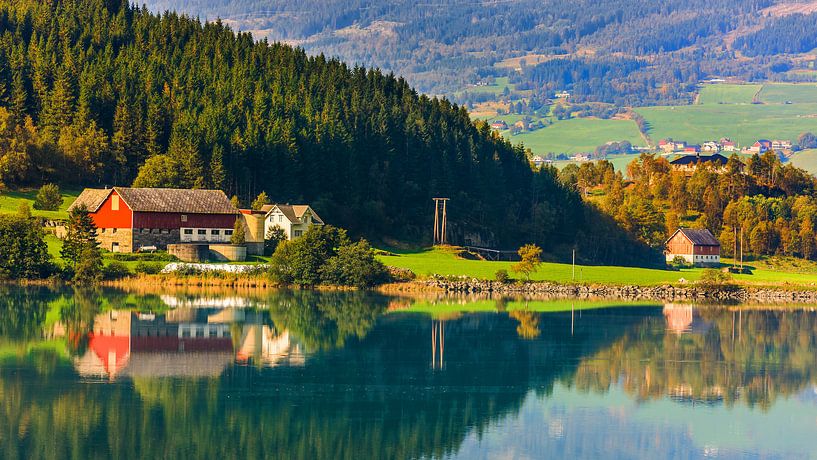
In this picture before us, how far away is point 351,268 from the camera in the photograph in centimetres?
8675

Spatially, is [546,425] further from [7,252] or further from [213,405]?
[7,252]

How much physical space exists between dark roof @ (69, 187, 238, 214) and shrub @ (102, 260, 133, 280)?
962 centimetres

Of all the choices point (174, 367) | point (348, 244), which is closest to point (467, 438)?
point (174, 367)

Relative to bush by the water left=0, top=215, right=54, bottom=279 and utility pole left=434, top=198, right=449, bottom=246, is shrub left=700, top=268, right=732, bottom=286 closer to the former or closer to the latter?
utility pole left=434, top=198, right=449, bottom=246

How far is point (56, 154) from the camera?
11012 cm

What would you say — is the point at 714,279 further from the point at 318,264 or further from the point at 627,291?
the point at 318,264

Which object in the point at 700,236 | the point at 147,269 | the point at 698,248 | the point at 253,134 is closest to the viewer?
the point at 147,269

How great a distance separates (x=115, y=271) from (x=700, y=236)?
75.4 metres

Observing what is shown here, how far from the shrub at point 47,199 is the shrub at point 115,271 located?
748 inches

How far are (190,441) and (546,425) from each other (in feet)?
38.7

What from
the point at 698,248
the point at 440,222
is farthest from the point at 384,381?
the point at 698,248

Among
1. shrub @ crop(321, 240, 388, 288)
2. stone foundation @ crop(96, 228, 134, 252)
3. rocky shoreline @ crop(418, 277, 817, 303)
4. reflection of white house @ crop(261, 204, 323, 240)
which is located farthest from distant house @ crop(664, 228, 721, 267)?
stone foundation @ crop(96, 228, 134, 252)

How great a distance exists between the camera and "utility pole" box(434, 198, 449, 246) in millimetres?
116875

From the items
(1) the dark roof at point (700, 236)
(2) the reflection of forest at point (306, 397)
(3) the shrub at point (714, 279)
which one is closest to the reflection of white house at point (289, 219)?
(3) the shrub at point (714, 279)
